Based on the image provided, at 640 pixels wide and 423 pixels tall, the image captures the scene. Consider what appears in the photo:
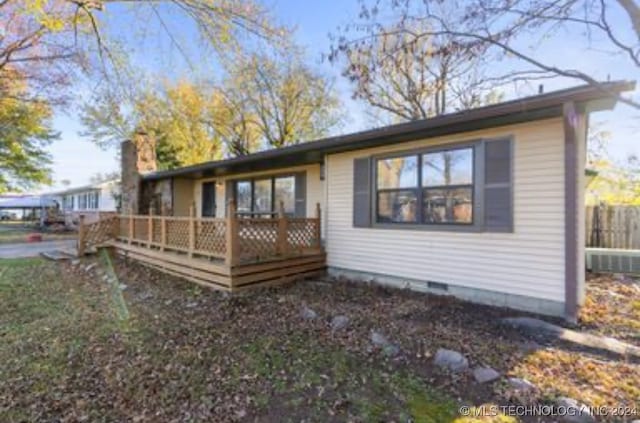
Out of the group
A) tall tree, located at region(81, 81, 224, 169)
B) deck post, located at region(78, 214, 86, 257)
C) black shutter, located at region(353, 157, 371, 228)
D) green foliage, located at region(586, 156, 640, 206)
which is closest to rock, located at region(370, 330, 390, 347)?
black shutter, located at region(353, 157, 371, 228)

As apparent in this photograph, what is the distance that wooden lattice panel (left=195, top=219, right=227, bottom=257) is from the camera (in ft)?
23.1

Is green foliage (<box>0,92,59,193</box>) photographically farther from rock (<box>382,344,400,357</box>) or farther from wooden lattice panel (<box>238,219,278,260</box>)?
rock (<box>382,344,400,357</box>)

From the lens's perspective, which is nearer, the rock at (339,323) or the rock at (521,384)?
the rock at (521,384)

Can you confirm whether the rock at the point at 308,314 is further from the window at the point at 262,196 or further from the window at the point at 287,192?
the window at the point at 262,196

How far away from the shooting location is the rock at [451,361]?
362 cm

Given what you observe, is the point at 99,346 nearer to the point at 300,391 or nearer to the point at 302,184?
the point at 300,391

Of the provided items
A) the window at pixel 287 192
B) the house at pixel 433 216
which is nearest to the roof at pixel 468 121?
the house at pixel 433 216

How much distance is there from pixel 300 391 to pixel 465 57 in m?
5.42

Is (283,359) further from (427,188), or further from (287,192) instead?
(287,192)

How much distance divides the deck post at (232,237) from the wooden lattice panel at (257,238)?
14cm

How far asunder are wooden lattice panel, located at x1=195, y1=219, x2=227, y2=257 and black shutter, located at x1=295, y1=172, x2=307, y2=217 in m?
2.81

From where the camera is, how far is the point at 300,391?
3.29 m

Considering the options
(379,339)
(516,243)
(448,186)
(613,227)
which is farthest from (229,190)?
(613,227)

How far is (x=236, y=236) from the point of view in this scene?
266 inches
